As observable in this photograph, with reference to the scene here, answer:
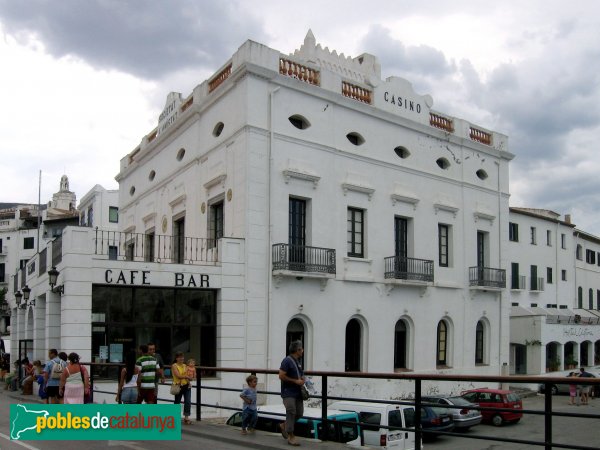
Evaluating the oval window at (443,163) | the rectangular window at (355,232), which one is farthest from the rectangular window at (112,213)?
the rectangular window at (355,232)

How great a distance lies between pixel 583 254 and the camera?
174ft

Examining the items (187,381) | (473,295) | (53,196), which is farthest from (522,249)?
(53,196)

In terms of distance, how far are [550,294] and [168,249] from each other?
94.0 ft

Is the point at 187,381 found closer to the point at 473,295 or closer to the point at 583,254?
the point at 473,295

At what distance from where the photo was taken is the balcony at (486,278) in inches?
1168

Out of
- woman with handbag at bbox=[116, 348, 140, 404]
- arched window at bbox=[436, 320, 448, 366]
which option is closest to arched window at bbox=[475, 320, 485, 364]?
arched window at bbox=[436, 320, 448, 366]

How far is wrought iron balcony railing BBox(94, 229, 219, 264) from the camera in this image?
23.0m

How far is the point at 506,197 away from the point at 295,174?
13.6 metres

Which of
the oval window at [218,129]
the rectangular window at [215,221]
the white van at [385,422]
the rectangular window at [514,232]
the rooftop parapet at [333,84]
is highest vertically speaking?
the rooftop parapet at [333,84]

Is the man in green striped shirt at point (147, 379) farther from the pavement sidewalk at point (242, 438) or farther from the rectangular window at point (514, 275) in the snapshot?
the rectangular window at point (514, 275)

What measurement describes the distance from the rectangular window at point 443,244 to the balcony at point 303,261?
6965mm

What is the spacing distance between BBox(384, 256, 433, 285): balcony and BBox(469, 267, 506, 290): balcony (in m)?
3.19

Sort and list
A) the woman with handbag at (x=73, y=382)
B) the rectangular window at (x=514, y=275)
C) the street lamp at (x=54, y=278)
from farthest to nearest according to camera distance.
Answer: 1. the rectangular window at (x=514, y=275)
2. the street lamp at (x=54, y=278)
3. the woman with handbag at (x=73, y=382)

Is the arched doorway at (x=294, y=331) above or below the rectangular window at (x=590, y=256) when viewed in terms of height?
below
